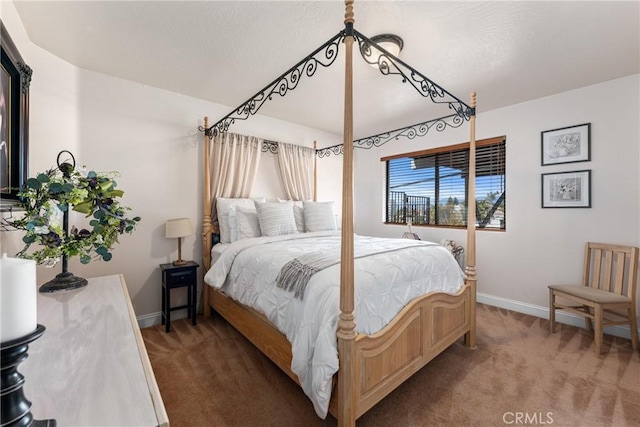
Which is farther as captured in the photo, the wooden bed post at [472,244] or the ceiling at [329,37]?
the wooden bed post at [472,244]

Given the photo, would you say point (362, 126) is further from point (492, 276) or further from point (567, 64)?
point (492, 276)

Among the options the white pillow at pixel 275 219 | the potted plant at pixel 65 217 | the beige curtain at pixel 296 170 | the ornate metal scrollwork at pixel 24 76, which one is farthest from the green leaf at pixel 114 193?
the beige curtain at pixel 296 170

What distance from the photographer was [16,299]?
19.1 inches

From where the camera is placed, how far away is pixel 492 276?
11.3ft

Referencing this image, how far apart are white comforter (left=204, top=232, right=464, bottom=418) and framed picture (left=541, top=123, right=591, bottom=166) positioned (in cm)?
182

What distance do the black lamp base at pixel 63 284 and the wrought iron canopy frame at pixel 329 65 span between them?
165 cm

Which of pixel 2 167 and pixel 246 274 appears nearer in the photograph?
pixel 2 167

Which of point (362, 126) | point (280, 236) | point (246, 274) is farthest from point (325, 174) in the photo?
point (246, 274)

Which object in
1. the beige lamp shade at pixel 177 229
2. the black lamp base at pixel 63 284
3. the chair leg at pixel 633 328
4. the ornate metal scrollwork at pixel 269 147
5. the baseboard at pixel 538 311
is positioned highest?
the ornate metal scrollwork at pixel 269 147

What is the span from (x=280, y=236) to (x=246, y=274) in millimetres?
750

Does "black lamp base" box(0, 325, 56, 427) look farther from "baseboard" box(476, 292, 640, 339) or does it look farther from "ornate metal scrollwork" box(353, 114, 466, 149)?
"baseboard" box(476, 292, 640, 339)

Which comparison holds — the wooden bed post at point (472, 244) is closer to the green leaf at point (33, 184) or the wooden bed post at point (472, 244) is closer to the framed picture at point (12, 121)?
the green leaf at point (33, 184)

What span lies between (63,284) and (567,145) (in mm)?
4452

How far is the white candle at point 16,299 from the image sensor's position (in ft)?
1.54
